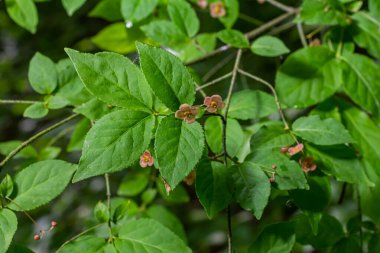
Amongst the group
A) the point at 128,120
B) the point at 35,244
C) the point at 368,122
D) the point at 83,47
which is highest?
the point at 128,120

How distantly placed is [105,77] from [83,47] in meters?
1.80

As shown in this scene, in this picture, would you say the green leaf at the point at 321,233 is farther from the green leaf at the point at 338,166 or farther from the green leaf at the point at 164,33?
the green leaf at the point at 164,33

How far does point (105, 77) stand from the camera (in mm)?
676

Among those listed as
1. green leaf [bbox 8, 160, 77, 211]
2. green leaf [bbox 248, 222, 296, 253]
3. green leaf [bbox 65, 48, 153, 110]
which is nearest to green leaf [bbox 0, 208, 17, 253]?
green leaf [bbox 8, 160, 77, 211]

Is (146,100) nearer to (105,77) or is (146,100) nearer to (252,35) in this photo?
(105,77)

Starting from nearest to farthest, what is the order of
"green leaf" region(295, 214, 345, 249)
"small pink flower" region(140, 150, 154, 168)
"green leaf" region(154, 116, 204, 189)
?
"green leaf" region(154, 116, 204, 189) < "small pink flower" region(140, 150, 154, 168) < "green leaf" region(295, 214, 345, 249)

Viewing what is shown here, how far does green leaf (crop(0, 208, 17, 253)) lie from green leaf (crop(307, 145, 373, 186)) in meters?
0.54

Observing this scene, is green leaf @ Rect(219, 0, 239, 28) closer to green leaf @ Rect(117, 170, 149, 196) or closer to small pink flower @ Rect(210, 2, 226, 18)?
small pink flower @ Rect(210, 2, 226, 18)

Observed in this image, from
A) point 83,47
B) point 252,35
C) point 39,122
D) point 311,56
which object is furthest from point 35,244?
point 311,56

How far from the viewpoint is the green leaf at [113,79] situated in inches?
26.0

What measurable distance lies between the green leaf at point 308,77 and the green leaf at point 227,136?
0.21 metres

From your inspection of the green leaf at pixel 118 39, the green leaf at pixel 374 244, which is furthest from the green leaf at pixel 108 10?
the green leaf at pixel 374 244

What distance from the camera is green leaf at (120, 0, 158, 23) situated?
1.12 meters

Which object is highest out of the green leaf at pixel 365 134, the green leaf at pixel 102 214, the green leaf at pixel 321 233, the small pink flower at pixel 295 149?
the small pink flower at pixel 295 149
